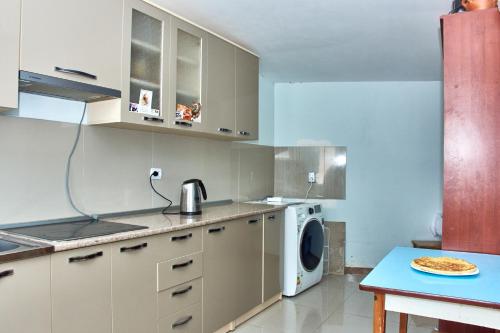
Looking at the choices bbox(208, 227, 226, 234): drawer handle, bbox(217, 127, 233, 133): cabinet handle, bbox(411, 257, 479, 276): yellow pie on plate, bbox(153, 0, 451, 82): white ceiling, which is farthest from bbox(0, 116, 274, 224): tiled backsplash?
bbox(411, 257, 479, 276): yellow pie on plate

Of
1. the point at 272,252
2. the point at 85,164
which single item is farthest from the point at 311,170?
the point at 85,164

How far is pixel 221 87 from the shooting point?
10.2 feet

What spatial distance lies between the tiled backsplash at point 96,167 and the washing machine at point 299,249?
25.6 inches

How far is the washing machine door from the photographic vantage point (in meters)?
3.75

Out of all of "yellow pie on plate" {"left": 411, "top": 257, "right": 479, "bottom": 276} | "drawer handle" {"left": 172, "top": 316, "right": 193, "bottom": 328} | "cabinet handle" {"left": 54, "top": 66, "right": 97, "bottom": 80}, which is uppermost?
"cabinet handle" {"left": 54, "top": 66, "right": 97, "bottom": 80}

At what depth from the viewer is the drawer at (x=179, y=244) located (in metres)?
2.20

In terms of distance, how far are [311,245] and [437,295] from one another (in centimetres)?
263

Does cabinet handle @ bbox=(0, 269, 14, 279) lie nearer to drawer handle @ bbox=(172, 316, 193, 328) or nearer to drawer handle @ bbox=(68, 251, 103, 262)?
drawer handle @ bbox=(68, 251, 103, 262)

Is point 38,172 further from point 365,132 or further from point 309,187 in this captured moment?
point 365,132

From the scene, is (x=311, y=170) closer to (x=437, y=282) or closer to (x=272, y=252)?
(x=272, y=252)

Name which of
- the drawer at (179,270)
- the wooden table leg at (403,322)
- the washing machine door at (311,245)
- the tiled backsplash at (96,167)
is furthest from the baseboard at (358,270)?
the drawer at (179,270)

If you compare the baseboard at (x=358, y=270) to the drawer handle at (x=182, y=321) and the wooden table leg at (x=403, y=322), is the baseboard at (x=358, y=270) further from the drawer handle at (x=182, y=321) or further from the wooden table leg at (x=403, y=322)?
the drawer handle at (x=182, y=321)

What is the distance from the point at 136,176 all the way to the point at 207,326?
107cm

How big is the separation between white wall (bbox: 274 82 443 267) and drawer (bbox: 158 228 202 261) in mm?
2413
